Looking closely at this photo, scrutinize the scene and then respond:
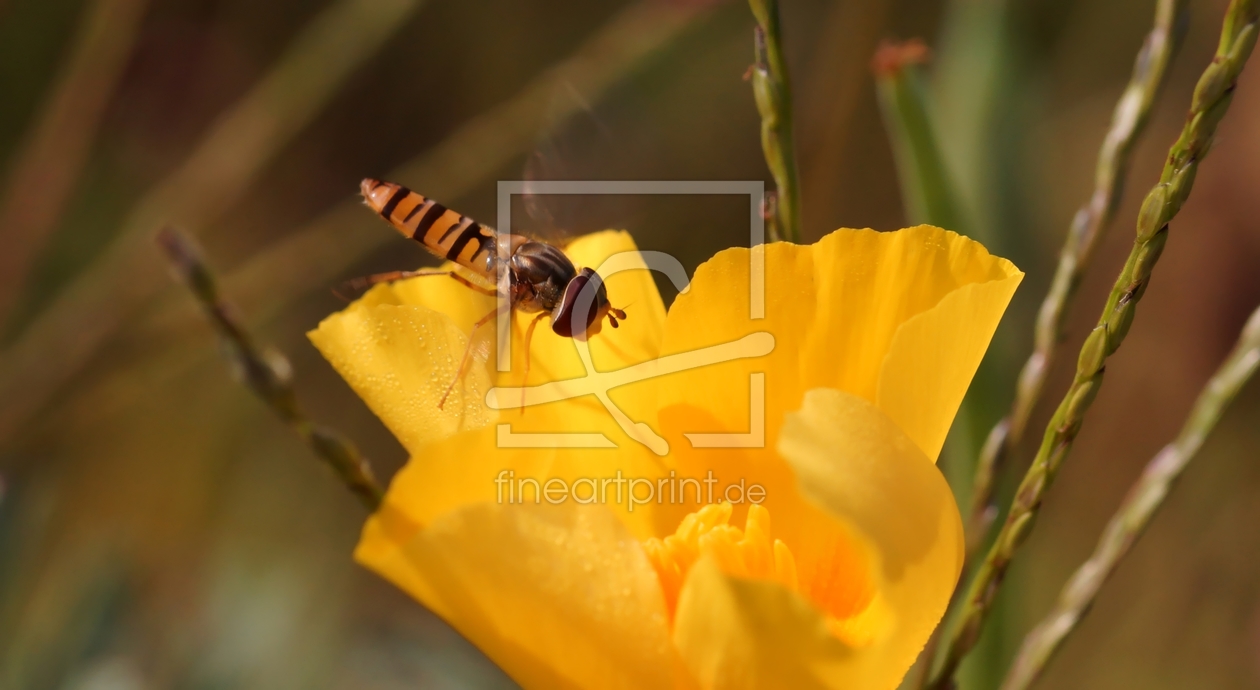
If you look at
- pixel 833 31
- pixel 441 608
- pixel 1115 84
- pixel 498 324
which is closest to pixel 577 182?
pixel 498 324

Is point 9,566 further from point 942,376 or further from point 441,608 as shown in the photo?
point 942,376

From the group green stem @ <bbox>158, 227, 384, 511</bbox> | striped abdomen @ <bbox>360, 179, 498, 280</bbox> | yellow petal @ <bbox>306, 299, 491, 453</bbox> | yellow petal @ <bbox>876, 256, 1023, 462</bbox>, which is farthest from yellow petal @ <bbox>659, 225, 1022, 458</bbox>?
striped abdomen @ <bbox>360, 179, 498, 280</bbox>

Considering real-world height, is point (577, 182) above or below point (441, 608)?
above

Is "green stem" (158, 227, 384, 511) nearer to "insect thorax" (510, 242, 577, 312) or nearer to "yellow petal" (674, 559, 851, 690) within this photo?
"yellow petal" (674, 559, 851, 690)

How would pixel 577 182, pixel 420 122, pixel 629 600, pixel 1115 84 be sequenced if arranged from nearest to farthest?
pixel 629 600
pixel 577 182
pixel 1115 84
pixel 420 122

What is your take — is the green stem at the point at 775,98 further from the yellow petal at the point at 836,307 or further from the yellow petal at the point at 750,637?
the yellow petal at the point at 750,637

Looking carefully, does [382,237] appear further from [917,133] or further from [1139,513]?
[1139,513]
